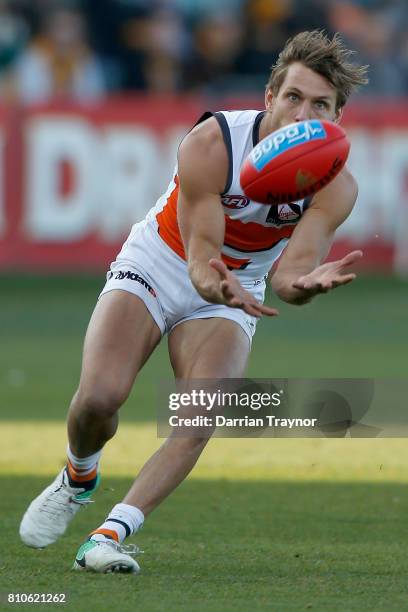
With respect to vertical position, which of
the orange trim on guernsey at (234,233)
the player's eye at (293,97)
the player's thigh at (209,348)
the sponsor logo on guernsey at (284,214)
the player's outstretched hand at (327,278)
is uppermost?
the player's eye at (293,97)

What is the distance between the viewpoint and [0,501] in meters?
7.66

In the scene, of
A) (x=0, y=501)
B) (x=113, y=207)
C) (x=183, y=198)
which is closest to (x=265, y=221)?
(x=183, y=198)

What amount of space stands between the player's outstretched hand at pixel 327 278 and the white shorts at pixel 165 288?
0.81 metres

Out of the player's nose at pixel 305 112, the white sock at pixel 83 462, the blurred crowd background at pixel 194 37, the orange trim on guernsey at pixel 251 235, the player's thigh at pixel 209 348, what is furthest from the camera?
the blurred crowd background at pixel 194 37

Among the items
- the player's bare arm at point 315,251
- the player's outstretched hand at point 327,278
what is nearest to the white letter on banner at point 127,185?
the player's bare arm at point 315,251

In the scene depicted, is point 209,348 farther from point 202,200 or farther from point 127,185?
point 127,185

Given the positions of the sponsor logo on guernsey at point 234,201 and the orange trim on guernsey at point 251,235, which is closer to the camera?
the sponsor logo on guernsey at point 234,201

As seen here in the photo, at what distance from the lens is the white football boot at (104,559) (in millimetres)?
5887

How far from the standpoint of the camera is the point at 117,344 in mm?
6207

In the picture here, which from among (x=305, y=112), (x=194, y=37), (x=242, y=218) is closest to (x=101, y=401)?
(x=242, y=218)

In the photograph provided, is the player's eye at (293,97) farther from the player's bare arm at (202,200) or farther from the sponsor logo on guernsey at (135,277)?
the sponsor logo on guernsey at (135,277)

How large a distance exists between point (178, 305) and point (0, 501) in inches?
72.4

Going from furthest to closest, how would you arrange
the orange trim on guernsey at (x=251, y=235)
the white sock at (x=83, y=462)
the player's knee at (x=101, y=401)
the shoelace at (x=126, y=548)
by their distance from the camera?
the white sock at (x=83, y=462) < the orange trim on guernsey at (x=251, y=235) < the player's knee at (x=101, y=401) < the shoelace at (x=126, y=548)

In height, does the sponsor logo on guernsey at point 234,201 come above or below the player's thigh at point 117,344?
above
